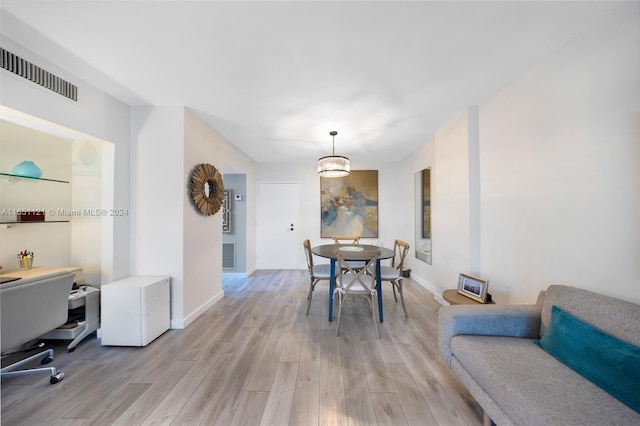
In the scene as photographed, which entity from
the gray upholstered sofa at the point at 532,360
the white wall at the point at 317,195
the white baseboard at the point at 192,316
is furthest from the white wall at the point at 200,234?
the gray upholstered sofa at the point at 532,360

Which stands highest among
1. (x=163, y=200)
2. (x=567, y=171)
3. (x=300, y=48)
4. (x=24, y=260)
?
(x=300, y=48)

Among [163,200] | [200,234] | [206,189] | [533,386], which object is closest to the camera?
[533,386]

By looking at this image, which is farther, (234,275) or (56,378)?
(234,275)

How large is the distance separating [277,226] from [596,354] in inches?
185

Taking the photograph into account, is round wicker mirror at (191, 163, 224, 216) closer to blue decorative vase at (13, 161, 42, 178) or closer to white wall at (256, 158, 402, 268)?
blue decorative vase at (13, 161, 42, 178)

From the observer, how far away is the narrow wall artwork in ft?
16.6

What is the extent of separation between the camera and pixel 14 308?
149 cm

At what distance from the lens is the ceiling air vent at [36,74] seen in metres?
1.59

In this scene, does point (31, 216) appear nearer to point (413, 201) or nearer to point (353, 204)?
point (353, 204)

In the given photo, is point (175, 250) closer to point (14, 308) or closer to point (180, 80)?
point (14, 308)

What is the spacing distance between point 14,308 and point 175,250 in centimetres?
112

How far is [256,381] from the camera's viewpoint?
5.54ft

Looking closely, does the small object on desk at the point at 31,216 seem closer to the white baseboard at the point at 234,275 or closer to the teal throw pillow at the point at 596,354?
the white baseboard at the point at 234,275

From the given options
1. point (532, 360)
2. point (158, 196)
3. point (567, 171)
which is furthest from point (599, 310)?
point (158, 196)
